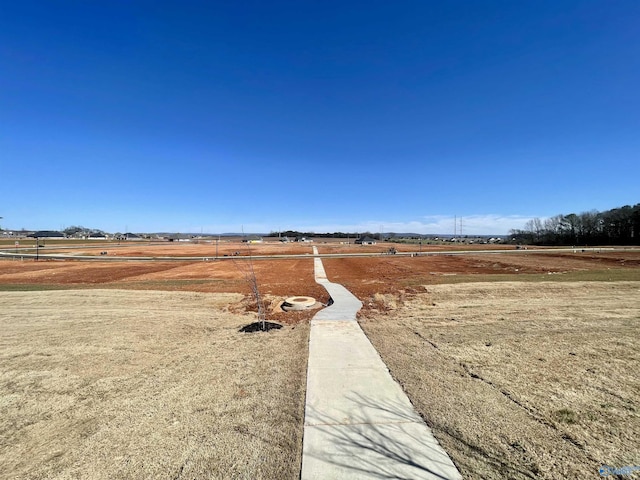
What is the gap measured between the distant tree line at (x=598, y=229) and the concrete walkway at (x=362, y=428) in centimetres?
10246

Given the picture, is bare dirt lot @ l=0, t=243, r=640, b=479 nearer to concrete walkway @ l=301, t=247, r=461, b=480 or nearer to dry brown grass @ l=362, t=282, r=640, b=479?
dry brown grass @ l=362, t=282, r=640, b=479

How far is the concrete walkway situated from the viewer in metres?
3.43

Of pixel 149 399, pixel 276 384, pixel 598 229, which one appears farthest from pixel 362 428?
pixel 598 229

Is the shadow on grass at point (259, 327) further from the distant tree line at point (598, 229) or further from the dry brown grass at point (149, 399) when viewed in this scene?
the distant tree line at point (598, 229)

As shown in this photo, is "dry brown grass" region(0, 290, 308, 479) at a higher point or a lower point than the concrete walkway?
lower

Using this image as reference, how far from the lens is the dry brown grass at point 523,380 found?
368cm

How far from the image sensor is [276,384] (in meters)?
5.71

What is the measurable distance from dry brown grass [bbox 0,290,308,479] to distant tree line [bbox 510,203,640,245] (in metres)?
104

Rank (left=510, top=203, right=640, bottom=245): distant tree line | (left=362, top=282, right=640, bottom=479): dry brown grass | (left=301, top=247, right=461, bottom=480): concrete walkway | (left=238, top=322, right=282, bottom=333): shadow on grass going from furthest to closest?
(left=510, top=203, right=640, bottom=245): distant tree line < (left=238, top=322, right=282, bottom=333): shadow on grass < (left=362, top=282, right=640, bottom=479): dry brown grass < (left=301, top=247, right=461, bottom=480): concrete walkway

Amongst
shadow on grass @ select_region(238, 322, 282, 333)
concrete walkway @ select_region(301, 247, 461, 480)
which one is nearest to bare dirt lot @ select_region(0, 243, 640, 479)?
concrete walkway @ select_region(301, 247, 461, 480)

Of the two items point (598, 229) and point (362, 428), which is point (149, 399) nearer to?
point (362, 428)

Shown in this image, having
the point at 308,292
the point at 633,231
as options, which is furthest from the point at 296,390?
the point at 633,231

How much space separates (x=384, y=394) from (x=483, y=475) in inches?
77.6

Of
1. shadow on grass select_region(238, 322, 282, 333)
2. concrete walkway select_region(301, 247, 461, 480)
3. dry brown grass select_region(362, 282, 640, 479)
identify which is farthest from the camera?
shadow on grass select_region(238, 322, 282, 333)
